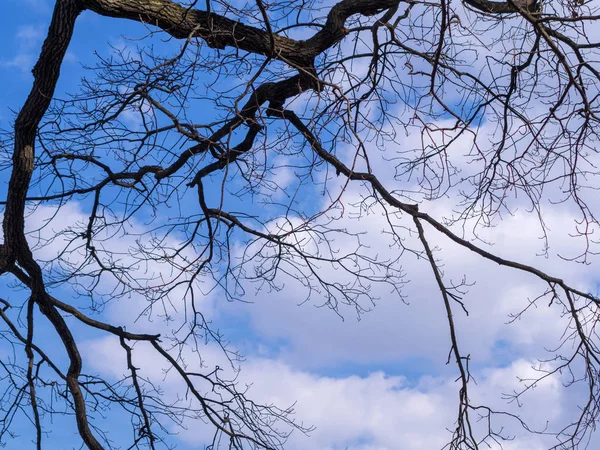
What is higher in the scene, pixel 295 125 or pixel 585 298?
pixel 295 125

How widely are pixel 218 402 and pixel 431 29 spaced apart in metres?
3.24

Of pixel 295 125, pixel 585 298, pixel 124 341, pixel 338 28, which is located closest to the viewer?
pixel 585 298

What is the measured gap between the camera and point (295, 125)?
19.2ft

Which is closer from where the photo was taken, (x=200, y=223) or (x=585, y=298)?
(x=585, y=298)

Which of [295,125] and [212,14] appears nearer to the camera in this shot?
[212,14]

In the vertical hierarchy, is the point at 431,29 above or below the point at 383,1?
below

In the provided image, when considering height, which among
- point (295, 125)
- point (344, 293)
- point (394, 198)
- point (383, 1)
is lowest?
point (344, 293)

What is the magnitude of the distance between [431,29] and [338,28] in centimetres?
67

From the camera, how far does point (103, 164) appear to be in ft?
21.3

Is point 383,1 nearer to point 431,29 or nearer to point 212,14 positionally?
point 431,29

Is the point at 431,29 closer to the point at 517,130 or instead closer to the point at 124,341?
the point at 517,130

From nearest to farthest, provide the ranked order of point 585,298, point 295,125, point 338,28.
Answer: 1. point 585,298
2. point 338,28
3. point 295,125

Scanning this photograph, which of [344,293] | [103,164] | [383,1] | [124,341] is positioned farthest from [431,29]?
[124,341]

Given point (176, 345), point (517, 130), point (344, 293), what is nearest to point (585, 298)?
point (517, 130)
